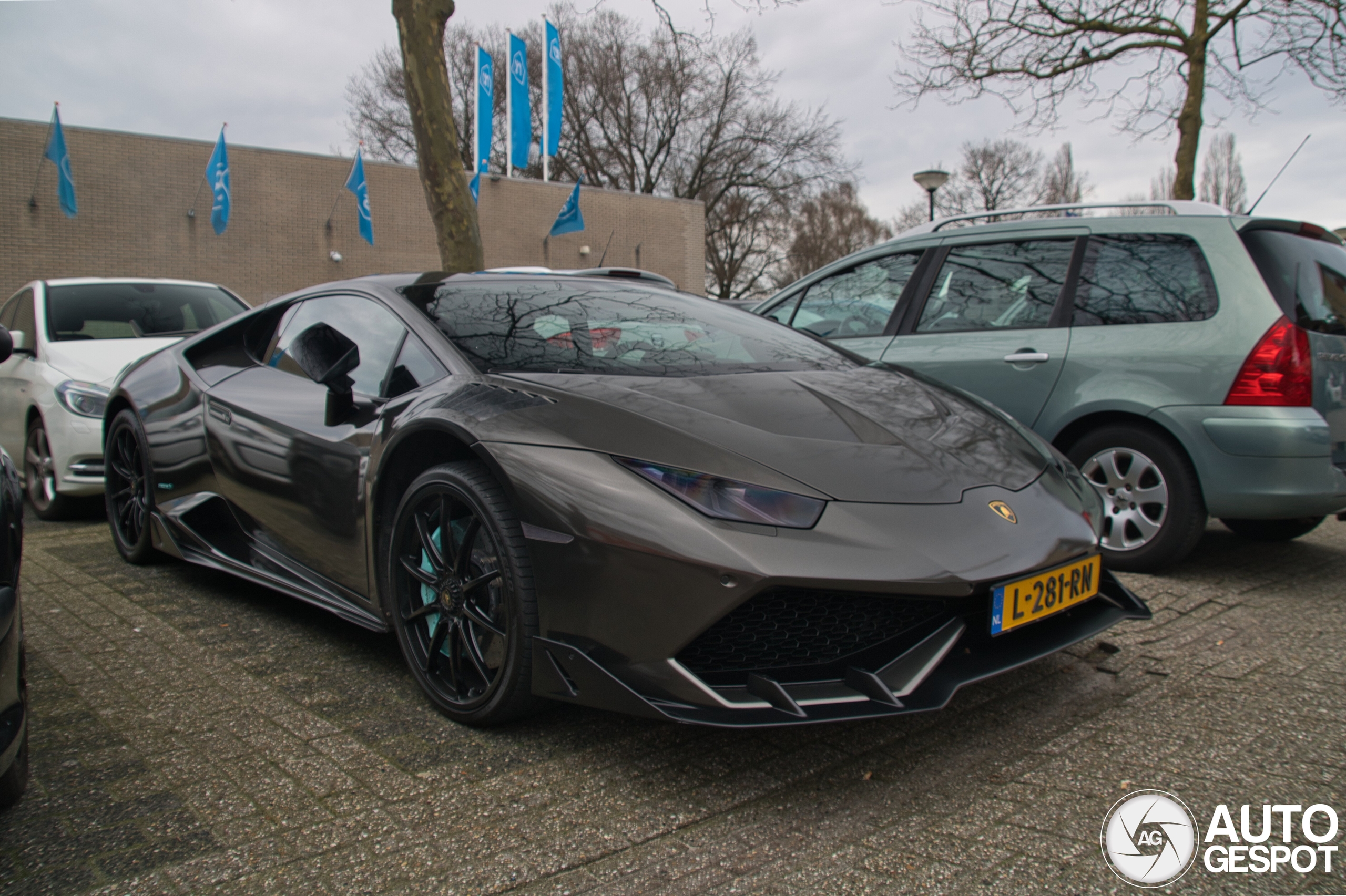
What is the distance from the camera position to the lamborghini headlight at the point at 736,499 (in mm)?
1968

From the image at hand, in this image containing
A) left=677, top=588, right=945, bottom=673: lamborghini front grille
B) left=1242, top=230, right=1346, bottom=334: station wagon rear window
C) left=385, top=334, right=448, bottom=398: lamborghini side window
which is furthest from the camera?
left=1242, top=230, right=1346, bottom=334: station wagon rear window

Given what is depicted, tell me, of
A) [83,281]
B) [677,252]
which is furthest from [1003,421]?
[677,252]

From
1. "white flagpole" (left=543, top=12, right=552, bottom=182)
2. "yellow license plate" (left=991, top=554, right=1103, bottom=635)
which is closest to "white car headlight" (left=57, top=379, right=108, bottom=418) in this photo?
"yellow license plate" (left=991, top=554, right=1103, bottom=635)

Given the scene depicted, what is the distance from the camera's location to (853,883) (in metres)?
1.68

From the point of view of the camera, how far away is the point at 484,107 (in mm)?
24812

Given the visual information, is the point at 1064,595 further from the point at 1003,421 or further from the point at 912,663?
the point at 1003,421

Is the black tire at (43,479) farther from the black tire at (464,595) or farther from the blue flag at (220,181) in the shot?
the blue flag at (220,181)

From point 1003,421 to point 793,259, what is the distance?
44680mm

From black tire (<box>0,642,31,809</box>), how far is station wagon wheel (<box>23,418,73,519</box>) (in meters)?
3.98

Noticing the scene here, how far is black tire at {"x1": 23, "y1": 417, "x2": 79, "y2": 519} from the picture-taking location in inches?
209

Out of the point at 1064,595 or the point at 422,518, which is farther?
the point at 422,518

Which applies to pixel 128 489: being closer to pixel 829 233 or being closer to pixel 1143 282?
pixel 1143 282

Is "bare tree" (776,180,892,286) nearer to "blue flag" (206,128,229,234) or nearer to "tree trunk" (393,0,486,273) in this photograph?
"blue flag" (206,128,229,234)

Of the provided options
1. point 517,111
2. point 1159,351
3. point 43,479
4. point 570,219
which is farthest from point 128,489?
point 517,111
